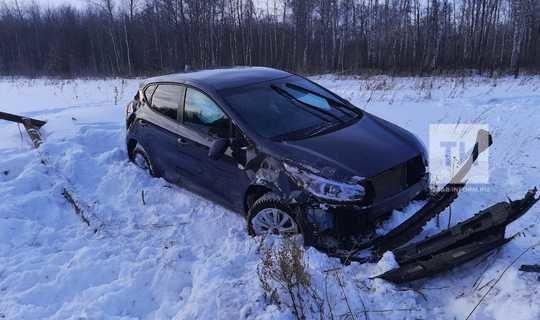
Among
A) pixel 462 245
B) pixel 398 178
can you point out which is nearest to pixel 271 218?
pixel 398 178

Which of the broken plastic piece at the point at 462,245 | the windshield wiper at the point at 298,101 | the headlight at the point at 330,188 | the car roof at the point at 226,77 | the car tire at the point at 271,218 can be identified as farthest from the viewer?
the car roof at the point at 226,77

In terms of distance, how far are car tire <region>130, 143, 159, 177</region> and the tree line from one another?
2034 centimetres

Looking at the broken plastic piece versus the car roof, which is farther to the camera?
the car roof

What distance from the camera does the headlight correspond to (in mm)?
3459

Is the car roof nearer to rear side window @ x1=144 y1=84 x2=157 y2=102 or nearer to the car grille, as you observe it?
rear side window @ x1=144 y1=84 x2=157 y2=102

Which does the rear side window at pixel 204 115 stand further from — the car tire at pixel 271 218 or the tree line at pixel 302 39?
the tree line at pixel 302 39

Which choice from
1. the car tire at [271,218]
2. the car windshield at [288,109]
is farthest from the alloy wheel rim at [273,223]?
the car windshield at [288,109]

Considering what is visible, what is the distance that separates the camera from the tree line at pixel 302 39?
2788cm

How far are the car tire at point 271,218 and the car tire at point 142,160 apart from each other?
7.02 feet

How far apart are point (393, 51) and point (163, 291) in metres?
31.1

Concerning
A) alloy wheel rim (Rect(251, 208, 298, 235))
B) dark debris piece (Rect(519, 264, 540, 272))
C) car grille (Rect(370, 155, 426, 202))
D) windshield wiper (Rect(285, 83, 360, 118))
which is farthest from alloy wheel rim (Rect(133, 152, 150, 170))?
dark debris piece (Rect(519, 264, 540, 272))

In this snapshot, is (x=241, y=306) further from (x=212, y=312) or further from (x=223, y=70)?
(x=223, y=70)

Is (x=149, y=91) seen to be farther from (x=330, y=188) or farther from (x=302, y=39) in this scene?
(x=302, y=39)

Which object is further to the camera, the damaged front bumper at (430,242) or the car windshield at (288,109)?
the car windshield at (288,109)
